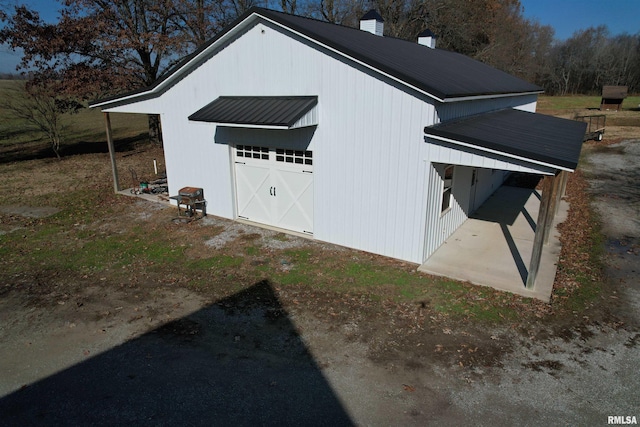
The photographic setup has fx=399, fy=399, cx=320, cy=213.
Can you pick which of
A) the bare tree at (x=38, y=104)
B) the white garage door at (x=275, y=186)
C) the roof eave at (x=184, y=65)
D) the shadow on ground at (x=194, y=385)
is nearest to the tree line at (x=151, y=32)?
the bare tree at (x=38, y=104)

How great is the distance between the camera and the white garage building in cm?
825

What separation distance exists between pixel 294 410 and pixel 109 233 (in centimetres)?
854

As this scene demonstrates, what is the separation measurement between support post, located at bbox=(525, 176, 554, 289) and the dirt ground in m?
0.99

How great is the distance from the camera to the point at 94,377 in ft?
18.4

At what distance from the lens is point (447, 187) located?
9953 millimetres

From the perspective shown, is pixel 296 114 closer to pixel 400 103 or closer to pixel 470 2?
pixel 400 103

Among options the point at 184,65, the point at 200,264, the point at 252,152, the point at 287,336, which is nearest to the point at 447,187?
the point at 252,152

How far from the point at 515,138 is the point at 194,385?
775cm

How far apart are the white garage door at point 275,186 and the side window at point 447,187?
3328mm

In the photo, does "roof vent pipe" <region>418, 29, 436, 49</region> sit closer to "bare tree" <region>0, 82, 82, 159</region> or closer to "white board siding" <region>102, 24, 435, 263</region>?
"white board siding" <region>102, 24, 435, 263</region>

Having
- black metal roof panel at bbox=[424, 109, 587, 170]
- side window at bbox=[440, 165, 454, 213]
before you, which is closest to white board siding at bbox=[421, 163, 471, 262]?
side window at bbox=[440, 165, 454, 213]

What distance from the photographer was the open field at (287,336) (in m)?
5.07

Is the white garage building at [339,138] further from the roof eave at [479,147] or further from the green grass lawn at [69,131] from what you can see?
the green grass lawn at [69,131]

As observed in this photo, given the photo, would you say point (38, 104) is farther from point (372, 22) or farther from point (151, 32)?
point (372, 22)
